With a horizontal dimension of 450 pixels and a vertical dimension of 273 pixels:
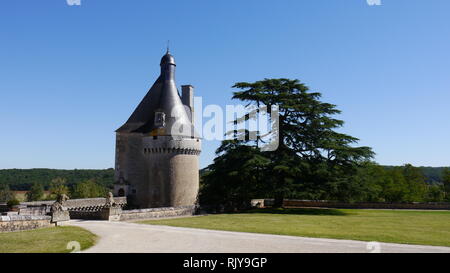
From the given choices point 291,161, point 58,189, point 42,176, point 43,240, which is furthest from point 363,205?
point 42,176

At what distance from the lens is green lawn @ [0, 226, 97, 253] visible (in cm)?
1073

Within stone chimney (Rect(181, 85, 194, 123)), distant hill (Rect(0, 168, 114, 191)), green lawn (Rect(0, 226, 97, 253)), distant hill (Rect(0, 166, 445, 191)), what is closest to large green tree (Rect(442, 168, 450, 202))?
stone chimney (Rect(181, 85, 194, 123))

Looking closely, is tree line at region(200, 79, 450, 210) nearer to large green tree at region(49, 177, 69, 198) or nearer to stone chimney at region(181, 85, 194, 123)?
stone chimney at region(181, 85, 194, 123)

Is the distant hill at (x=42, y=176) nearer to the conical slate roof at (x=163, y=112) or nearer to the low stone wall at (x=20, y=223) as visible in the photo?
the conical slate roof at (x=163, y=112)

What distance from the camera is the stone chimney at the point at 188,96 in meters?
37.7

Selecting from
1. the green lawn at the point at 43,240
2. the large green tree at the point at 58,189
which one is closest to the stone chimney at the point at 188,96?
the large green tree at the point at 58,189

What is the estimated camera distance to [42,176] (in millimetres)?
119438

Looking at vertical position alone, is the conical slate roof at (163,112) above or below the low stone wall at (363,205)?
above

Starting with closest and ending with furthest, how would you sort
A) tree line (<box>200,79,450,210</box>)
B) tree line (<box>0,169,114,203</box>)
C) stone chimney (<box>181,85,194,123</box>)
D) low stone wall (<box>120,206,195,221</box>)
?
low stone wall (<box>120,206,195,221</box>) < tree line (<box>200,79,450,210</box>) < stone chimney (<box>181,85,194,123</box>) < tree line (<box>0,169,114,203</box>)

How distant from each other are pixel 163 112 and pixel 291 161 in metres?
12.5

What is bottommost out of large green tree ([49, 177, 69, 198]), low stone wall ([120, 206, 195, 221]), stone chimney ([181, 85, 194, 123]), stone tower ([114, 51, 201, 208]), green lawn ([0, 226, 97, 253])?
large green tree ([49, 177, 69, 198])

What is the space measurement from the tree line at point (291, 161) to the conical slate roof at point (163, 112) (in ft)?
14.9
